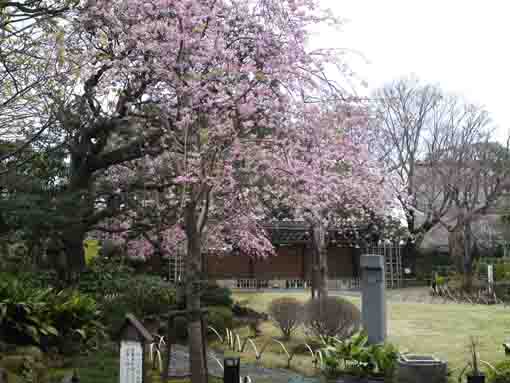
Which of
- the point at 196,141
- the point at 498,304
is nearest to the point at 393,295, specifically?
the point at 498,304

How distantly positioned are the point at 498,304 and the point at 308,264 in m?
10.8

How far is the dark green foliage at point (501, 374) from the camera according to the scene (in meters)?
6.99

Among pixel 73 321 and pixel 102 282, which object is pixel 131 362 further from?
pixel 102 282

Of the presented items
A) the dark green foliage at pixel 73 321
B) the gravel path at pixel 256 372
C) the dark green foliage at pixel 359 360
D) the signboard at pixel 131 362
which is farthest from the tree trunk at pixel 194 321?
the dark green foliage at pixel 73 321

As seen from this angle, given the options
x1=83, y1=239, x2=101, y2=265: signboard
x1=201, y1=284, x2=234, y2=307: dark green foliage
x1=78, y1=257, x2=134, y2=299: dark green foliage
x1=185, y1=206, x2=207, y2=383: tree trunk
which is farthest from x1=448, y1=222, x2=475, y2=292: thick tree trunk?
x1=185, y1=206, x2=207, y2=383: tree trunk

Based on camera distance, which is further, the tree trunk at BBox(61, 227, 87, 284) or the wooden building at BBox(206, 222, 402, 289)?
the wooden building at BBox(206, 222, 402, 289)

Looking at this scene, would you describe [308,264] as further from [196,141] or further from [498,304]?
[196,141]

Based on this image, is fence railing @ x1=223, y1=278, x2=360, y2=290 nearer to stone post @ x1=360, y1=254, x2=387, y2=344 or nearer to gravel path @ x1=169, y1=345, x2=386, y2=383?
gravel path @ x1=169, y1=345, x2=386, y2=383

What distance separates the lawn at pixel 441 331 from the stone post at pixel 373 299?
0.96m

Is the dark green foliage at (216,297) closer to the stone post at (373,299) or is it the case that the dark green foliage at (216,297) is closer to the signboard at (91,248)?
the signboard at (91,248)

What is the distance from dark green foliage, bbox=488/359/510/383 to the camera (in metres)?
6.99

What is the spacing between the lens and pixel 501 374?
7031mm

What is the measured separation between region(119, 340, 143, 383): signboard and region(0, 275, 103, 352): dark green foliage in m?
3.49

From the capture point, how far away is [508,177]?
84.5ft
